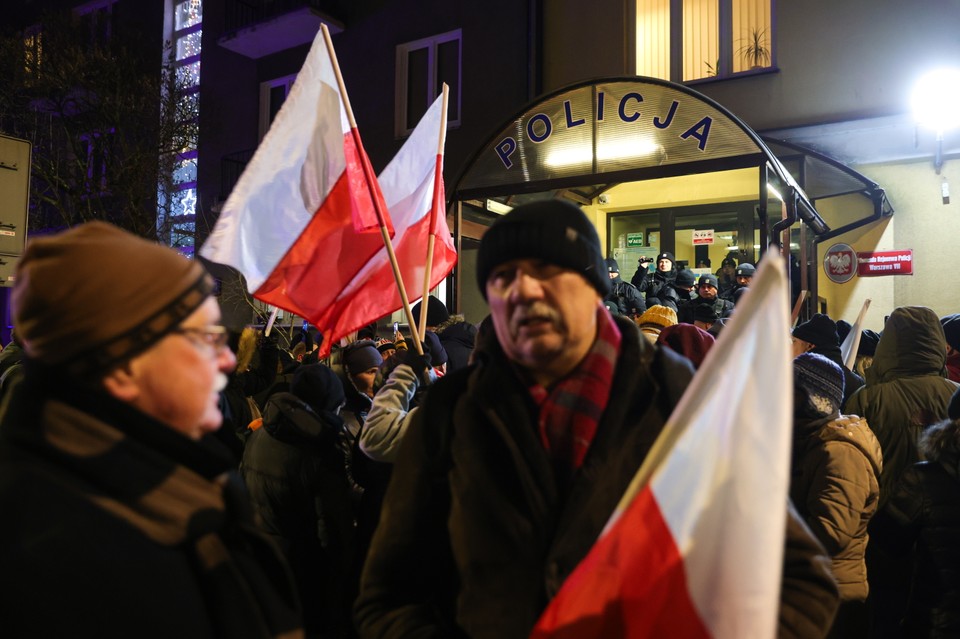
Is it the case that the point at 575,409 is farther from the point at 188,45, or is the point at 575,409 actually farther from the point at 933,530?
the point at 188,45

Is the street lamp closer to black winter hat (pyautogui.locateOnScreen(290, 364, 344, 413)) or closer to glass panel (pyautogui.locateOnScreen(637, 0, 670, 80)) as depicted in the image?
glass panel (pyautogui.locateOnScreen(637, 0, 670, 80))

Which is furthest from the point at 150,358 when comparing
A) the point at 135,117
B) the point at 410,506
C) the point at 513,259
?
the point at 135,117

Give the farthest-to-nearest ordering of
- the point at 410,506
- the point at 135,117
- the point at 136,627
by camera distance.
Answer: the point at 135,117 → the point at 410,506 → the point at 136,627

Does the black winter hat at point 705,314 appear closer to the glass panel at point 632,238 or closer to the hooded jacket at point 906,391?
the hooded jacket at point 906,391

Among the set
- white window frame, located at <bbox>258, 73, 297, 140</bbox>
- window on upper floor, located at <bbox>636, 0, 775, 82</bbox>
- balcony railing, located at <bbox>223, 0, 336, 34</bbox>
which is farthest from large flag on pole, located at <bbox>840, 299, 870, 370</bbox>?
white window frame, located at <bbox>258, 73, 297, 140</bbox>

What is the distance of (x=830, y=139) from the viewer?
426 inches

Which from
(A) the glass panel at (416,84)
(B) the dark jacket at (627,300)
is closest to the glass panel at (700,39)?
(B) the dark jacket at (627,300)

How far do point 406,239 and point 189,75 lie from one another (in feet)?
55.8

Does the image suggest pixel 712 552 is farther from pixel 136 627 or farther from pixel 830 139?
pixel 830 139

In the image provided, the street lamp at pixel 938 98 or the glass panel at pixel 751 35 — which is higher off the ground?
the glass panel at pixel 751 35

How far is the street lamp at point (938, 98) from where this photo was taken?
8.64 metres

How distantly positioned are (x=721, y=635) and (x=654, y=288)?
9.31 metres

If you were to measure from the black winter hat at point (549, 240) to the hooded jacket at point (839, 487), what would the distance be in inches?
70.2

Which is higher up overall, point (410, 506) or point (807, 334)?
point (807, 334)
